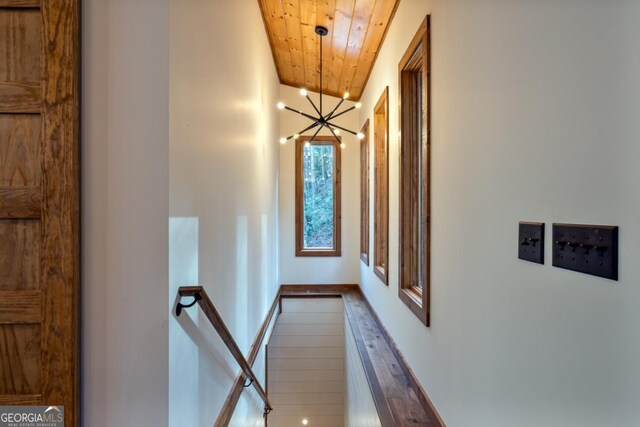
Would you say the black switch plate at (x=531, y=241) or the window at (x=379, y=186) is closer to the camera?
the black switch plate at (x=531, y=241)

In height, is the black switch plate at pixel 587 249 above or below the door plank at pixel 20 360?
above

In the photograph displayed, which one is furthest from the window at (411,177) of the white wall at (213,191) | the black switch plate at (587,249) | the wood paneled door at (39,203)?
the wood paneled door at (39,203)

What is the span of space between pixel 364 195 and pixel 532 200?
3.85m

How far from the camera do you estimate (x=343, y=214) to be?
527 centimetres

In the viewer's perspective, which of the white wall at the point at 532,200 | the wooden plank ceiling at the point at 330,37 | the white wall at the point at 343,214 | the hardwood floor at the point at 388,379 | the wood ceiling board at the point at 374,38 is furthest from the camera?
the white wall at the point at 343,214

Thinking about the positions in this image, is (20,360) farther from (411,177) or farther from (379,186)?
(379,186)

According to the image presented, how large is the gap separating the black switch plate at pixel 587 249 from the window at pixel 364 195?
3602 millimetres

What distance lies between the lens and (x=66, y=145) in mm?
1130

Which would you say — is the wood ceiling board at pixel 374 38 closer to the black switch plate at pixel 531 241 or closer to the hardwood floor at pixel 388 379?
the black switch plate at pixel 531 241

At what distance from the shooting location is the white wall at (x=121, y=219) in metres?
1.16

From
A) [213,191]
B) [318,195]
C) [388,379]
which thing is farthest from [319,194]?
[213,191]

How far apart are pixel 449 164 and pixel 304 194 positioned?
12.3 ft

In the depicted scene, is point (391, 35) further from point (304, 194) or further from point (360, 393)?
point (360, 393)

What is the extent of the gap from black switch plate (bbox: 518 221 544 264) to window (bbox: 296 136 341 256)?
13.9ft
